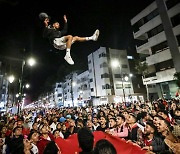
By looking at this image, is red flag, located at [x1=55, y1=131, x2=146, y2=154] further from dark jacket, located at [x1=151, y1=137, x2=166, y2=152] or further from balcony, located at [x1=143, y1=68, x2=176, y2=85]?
balcony, located at [x1=143, y1=68, x2=176, y2=85]

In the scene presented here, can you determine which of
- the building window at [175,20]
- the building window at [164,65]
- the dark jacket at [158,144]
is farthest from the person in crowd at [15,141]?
the building window at [175,20]

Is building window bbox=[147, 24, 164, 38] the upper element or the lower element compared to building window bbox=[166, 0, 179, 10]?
lower

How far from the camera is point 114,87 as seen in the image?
48062 millimetres

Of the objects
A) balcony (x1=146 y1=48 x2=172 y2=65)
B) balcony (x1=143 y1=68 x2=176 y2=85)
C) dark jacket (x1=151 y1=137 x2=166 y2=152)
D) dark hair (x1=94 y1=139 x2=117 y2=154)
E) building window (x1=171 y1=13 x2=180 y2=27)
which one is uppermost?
building window (x1=171 y1=13 x2=180 y2=27)

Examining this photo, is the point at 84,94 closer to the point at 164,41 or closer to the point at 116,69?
the point at 116,69

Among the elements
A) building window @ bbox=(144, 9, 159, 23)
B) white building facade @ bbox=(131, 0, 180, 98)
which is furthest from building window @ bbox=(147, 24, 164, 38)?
building window @ bbox=(144, 9, 159, 23)

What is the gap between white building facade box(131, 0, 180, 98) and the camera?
2747cm

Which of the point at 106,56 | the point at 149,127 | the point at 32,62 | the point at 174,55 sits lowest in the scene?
the point at 149,127

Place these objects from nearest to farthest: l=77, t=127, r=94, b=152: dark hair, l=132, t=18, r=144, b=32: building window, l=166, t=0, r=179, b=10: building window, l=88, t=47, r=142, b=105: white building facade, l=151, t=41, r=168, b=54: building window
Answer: l=77, t=127, r=94, b=152: dark hair
l=166, t=0, r=179, b=10: building window
l=151, t=41, r=168, b=54: building window
l=132, t=18, r=144, b=32: building window
l=88, t=47, r=142, b=105: white building facade

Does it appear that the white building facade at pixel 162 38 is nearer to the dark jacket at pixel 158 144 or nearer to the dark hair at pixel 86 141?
the dark jacket at pixel 158 144

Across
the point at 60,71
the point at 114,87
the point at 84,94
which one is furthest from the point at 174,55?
the point at 60,71

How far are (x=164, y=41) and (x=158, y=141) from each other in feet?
102

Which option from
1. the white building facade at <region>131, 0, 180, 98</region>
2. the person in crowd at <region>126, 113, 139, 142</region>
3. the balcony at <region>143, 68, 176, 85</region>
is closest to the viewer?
the person in crowd at <region>126, 113, 139, 142</region>

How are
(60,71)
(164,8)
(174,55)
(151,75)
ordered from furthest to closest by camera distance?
(60,71) → (151,75) → (164,8) → (174,55)
